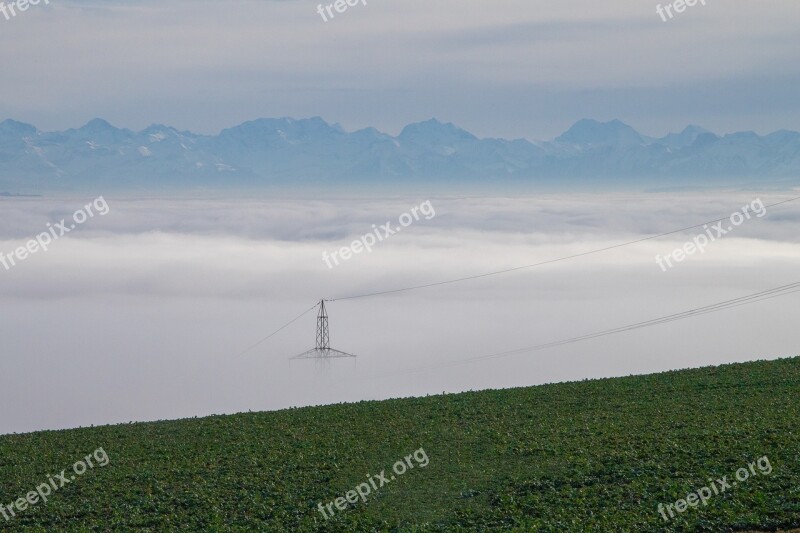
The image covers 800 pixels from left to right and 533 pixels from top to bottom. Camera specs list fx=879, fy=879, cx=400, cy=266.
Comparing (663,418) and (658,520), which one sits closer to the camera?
(658,520)

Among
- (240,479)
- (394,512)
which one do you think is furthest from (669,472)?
(240,479)

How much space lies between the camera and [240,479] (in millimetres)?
37688

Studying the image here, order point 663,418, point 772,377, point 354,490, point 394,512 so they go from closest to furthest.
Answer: point 394,512
point 354,490
point 663,418
point 772,377

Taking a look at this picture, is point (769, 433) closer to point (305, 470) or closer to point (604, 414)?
point (604, 414)

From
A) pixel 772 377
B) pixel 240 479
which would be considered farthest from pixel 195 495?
pixel 772 377

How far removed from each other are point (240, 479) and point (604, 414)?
19371 millimetres

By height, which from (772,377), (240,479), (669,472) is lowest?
(669,472)

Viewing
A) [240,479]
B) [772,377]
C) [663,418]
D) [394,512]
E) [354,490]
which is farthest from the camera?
[772,377]

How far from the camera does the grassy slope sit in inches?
1226

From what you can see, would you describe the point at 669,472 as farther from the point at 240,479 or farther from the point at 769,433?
the point at 240,479

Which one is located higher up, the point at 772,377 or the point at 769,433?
the point at 772,377

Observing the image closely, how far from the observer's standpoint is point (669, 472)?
33.7 metres

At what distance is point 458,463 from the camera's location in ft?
125

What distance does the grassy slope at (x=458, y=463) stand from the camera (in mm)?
31141
